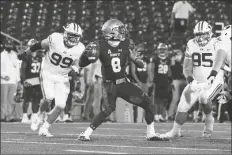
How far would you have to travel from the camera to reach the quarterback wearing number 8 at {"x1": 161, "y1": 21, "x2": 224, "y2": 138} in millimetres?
9117

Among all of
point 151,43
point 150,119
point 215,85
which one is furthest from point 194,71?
point 151,43

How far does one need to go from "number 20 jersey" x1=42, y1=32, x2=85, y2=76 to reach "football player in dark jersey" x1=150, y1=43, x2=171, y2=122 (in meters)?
4.61

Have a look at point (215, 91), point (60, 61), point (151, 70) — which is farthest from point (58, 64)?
point (151, 70)

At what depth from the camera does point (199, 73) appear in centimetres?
923

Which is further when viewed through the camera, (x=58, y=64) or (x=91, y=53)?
(x=58, y=64)

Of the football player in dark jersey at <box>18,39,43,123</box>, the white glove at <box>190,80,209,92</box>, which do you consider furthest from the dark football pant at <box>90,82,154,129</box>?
the football player in dark jersey at <box>18,39,43,123</box>

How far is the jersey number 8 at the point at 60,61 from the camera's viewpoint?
31.7ft

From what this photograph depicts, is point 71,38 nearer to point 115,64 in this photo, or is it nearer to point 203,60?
point 115,64

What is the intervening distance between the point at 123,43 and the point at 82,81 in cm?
738

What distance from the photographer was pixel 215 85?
9.34m

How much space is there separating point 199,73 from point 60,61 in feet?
6.28

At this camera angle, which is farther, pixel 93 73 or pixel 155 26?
pixel 155 26

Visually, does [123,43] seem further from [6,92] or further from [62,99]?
[6,92]

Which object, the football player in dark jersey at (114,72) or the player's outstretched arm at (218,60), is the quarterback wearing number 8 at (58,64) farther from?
the player's outstretched arm at (218,60)
